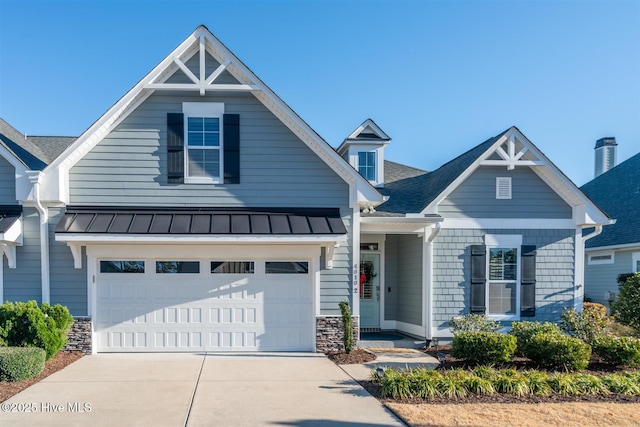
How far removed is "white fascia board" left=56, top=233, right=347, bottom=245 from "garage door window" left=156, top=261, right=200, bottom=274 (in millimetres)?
749

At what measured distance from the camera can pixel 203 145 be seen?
9898mm

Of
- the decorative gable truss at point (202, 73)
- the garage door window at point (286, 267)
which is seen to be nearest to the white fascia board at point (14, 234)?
the decorative gable truss at point (202, 73)

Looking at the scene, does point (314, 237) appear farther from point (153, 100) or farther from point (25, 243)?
point (25, 243)

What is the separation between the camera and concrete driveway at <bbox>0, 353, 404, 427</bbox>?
5555mm

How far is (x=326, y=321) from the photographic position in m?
9.79

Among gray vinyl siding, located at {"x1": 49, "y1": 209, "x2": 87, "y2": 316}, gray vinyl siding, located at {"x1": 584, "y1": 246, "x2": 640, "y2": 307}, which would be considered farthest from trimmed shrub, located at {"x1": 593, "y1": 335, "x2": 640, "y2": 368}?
gray vinyl siding, located at {"x1": 49, "y1": 209, "x2": 87, "y2": 316}

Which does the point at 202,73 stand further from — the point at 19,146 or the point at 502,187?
the point at 502,187

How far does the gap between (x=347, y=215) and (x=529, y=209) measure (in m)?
4.65

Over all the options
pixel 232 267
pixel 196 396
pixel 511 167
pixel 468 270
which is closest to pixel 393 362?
pixel 468 270

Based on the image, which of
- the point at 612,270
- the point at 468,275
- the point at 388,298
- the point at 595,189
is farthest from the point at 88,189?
the point at 595,189

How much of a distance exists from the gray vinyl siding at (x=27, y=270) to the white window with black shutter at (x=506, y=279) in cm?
969

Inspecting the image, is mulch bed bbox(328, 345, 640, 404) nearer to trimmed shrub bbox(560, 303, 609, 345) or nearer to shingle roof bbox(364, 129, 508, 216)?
trimmed shrub bbox(560, 303, 609, 345)

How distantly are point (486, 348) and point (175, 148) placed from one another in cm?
732

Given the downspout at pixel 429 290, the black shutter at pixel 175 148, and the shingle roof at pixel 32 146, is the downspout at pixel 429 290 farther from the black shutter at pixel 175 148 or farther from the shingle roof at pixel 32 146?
the shingle roof at pixel 32 146
